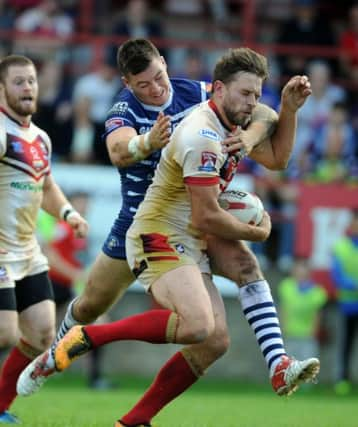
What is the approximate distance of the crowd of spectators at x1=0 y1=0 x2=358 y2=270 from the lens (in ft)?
50.0

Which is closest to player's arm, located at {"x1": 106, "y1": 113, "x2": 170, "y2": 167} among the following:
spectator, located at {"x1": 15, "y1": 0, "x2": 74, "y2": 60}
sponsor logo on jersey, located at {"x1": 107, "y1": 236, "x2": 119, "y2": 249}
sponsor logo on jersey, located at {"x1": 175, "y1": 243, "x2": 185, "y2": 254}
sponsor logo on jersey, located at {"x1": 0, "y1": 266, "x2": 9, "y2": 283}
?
sponsor logo on jersey, located at {"x1": 175, "y1": 243, "x2": 185, "y2": 254}

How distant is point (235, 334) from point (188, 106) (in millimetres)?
6931

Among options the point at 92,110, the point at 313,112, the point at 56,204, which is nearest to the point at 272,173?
the point at 313,112

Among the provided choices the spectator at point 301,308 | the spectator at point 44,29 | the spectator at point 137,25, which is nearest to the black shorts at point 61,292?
the spectator at point 301,308

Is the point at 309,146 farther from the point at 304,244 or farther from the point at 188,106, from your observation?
the point at 188,106

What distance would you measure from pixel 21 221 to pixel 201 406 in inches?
131

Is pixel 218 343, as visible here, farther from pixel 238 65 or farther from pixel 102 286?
pixel 238 65

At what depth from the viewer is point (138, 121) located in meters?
8.12

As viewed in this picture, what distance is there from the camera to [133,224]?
787cm

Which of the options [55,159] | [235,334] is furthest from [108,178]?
[235,334]

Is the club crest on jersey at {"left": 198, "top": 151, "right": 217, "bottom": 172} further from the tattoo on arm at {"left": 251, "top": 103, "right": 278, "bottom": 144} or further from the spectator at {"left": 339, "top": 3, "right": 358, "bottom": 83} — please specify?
the spectator at {"left": 339, "top": 3, "right": 358, "bottom": 83}

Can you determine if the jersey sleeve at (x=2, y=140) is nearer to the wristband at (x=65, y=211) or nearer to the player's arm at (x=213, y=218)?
the wristband at (x=65, y=211)

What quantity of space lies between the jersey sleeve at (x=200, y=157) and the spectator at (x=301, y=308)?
23.3 feet

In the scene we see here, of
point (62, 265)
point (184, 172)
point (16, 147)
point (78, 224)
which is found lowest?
point (62, 265)
